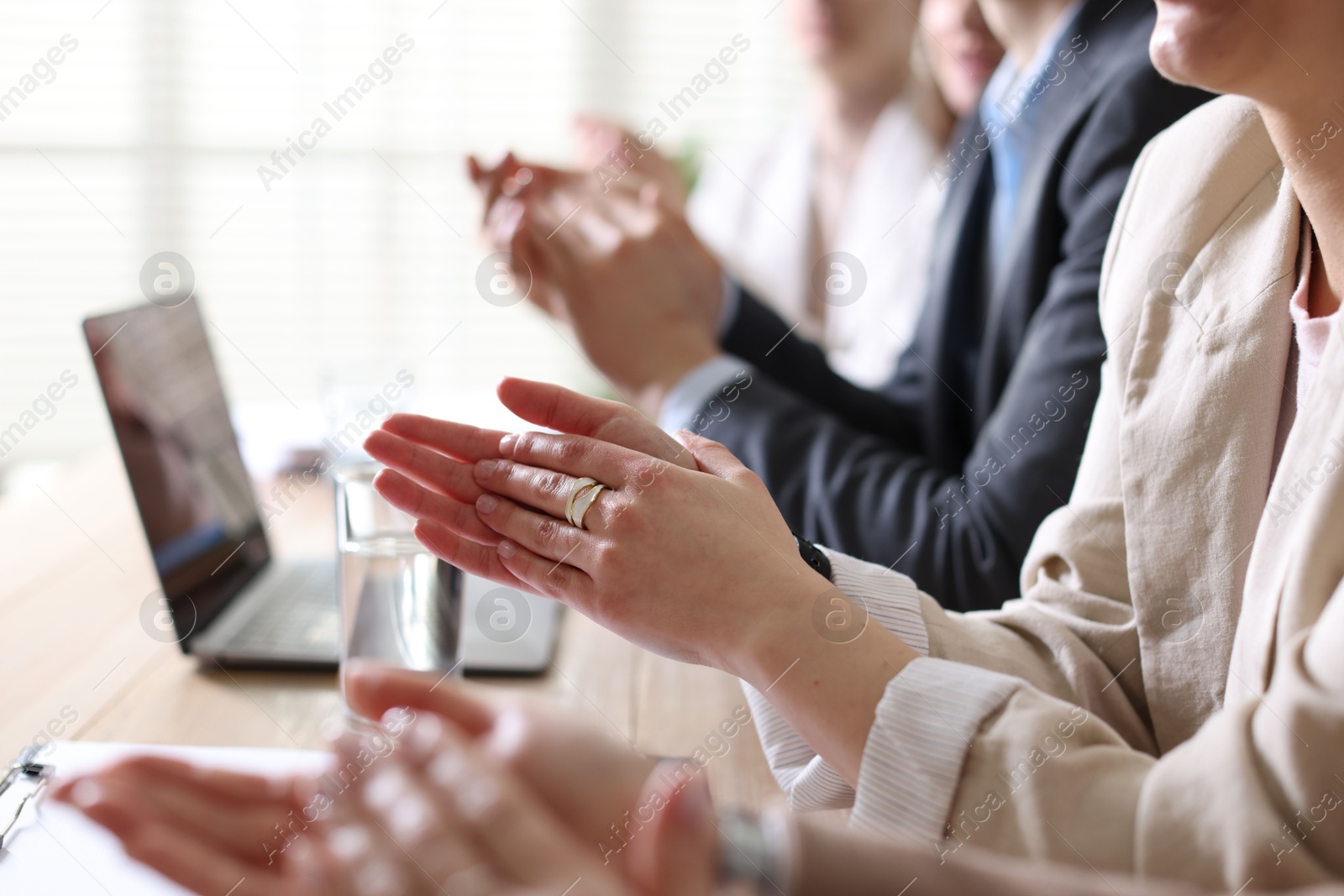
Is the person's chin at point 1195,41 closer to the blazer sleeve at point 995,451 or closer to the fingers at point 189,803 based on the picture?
the blazer sleeve at point 995,451

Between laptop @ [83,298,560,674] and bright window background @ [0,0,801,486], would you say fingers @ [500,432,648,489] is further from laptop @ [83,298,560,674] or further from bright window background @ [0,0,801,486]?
bright window background @ [0,0,801,486]

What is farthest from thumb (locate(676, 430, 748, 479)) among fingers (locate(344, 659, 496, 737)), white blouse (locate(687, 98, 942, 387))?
white blouse (locate(687, 98, 942, 387))

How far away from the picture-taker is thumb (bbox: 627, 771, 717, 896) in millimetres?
311

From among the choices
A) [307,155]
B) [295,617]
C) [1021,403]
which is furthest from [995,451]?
[307,155]

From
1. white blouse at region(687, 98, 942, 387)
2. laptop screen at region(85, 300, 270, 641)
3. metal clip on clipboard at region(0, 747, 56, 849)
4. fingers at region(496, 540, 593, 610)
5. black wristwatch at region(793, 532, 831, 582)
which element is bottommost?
white blouse at region(687, 98, 942, 387)

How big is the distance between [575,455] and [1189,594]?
36cm

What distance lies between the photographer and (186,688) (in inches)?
30.3

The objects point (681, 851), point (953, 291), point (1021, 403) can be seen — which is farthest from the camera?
point (953, 291)

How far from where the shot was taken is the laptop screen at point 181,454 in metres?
0.81

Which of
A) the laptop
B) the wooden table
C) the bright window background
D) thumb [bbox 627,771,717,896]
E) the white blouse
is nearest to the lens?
thumb [bbox 627,771,717,896]

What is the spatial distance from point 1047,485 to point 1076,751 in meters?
0.34

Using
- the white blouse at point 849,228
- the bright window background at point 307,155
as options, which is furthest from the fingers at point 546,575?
the bright window background at point 307,155

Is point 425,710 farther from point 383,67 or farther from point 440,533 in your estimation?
point 383,67

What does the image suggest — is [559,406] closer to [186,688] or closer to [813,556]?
[813,556]
